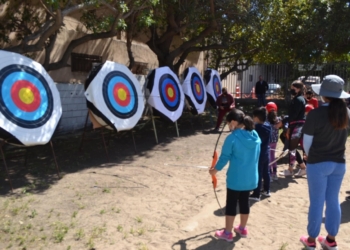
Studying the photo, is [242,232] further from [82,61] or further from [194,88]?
[82,61]

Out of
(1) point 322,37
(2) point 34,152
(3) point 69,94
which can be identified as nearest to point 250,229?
(2) point 34,152

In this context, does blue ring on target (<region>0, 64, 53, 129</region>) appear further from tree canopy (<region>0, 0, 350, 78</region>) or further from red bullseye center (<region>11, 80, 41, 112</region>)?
tree canopy (<region>0, 0, 350, 78</region>)

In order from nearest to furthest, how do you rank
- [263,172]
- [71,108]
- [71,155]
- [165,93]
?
1. [263,172]
2. [71,155]
3. [165,93]
4. [71,108]

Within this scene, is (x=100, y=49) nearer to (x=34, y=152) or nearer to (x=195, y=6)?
(x=195, y=6)

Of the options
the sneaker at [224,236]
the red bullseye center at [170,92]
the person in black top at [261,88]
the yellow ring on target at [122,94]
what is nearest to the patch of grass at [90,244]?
the sneaker at [224,236]

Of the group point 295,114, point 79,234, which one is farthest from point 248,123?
point 295,114

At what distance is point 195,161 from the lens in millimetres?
7633

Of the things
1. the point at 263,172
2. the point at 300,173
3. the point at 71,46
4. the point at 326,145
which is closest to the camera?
the point at 326,145

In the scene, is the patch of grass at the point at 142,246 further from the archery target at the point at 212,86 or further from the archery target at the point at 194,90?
the archery target at the point at 212,86

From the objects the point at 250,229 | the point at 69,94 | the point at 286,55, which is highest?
the point at 286,55

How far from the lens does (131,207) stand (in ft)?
16.2

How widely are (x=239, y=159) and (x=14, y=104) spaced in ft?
11.8

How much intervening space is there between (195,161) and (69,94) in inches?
187

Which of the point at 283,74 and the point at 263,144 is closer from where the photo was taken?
the point at 263,144
